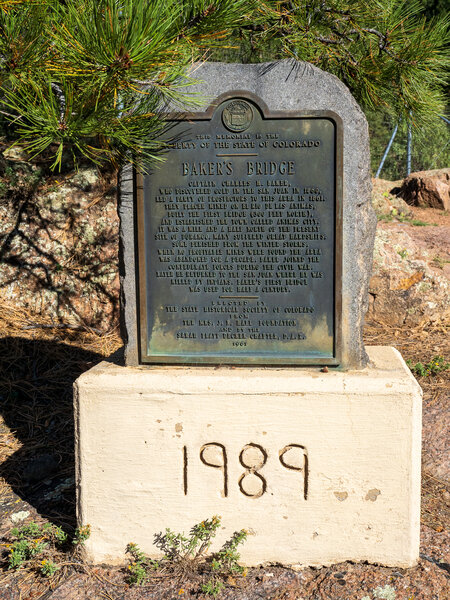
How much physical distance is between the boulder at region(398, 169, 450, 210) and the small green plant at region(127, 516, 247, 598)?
807 centimetres

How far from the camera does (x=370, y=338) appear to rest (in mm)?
5129

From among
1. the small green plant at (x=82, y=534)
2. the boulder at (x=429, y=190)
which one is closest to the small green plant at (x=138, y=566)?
the small green plant at (x=82, y=534)

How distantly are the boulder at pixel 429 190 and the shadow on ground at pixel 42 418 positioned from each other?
22.4 feet

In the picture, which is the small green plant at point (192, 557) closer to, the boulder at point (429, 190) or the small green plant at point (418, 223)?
the small green plant at point (418, 223)

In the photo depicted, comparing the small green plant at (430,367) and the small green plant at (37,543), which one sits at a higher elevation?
the small green plant at (430,367)

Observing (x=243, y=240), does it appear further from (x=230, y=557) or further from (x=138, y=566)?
(x=138, y=566)

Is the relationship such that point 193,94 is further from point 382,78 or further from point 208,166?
point 382,78

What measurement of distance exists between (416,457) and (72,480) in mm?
1915

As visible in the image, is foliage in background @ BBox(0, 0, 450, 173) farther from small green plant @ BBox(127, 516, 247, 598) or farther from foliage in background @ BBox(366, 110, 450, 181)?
foliage in background @ BBox(366, 110, 450, 181)

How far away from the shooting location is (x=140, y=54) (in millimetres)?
2135

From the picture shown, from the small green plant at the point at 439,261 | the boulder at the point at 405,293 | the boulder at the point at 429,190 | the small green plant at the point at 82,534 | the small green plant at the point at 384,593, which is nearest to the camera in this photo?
the small green plant at the point at 384,593

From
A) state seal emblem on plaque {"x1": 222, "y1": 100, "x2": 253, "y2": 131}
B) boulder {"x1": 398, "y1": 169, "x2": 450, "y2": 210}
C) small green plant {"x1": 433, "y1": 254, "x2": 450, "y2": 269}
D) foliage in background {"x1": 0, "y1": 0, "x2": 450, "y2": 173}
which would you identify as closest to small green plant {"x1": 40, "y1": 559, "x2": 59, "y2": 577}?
foliage in background {"x1": 0, "y1": 0, "x2": 450, "y2": 173}

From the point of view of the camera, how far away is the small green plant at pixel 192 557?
2.60 meters

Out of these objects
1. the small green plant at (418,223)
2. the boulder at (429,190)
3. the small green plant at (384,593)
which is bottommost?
the small green plant at (384,593)
